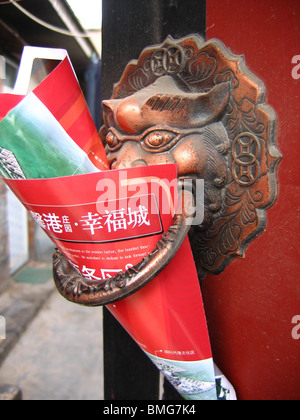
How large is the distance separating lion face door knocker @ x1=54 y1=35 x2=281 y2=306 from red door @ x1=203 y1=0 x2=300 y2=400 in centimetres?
2

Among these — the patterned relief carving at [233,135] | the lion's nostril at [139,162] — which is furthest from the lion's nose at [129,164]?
the patterned relief carving at [233,135]

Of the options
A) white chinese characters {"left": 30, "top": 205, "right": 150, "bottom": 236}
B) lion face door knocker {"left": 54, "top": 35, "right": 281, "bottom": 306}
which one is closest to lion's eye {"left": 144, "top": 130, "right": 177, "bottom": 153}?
lion face door knocker {"left": 54, "top": 35, "right": 281, "bottom": 306}

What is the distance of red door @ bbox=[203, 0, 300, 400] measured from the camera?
46 cm

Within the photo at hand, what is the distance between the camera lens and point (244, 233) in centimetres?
51

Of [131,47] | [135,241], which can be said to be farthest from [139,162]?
[131,47]

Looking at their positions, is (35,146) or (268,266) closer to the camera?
(35,146)

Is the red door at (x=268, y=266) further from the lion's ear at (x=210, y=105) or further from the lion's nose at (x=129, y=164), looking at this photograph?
the lion's nose at (x=129, y=164)

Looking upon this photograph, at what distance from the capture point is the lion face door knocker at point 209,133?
47cm

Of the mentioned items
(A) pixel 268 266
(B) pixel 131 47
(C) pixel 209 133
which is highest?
(B) pixel 131 47

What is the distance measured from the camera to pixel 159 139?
0.48 metres

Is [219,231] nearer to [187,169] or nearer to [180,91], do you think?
[187,169]

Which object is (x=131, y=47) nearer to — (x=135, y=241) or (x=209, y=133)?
(x=209, y=133)

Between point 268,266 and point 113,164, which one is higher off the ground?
point 113,164

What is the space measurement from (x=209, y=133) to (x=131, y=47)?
9.5 inches
